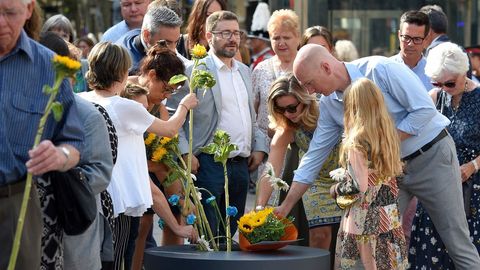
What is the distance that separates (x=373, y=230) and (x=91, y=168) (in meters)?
1.96

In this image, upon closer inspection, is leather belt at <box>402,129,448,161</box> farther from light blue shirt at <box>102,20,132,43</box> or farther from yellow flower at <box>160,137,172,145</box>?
light blue shirt at <box>102,20,132,43</box>

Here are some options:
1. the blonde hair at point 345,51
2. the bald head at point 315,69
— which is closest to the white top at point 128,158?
the bald head at point 315,69

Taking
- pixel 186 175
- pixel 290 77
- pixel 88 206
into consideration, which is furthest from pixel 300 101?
pixel 88 206

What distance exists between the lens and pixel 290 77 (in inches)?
290

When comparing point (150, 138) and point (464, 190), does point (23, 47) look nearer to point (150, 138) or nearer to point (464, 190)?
point (150, 138)

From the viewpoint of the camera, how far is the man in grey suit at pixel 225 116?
764 centimetres

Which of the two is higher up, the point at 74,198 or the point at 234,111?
the point at 234,111

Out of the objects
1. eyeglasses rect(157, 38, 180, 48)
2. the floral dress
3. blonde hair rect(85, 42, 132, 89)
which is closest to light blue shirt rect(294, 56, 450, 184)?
the floral dress

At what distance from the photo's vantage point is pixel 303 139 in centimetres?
→ 771

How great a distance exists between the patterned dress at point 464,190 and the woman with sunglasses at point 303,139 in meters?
0.61

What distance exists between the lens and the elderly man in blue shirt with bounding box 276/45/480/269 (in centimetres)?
673

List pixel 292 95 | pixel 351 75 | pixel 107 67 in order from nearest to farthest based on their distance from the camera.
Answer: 1. pixel 107 67
2. pixel 351 75
3. pixel 292 95

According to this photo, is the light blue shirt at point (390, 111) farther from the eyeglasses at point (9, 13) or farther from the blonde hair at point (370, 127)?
the eyeglasses at point (9, 13)

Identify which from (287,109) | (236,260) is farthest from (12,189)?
(287,109)
